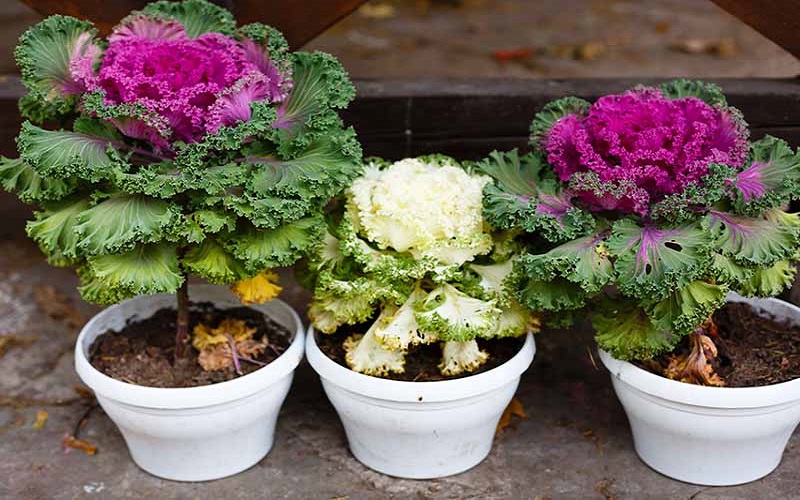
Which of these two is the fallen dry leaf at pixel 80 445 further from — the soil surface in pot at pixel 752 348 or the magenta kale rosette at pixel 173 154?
the soil surface in pot at pixel 752 348

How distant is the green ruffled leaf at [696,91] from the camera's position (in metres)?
2.65

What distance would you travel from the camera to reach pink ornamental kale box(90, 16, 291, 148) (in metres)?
2.31

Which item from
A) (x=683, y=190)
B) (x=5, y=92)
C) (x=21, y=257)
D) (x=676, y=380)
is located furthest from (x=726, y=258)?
(x=21, y=257)

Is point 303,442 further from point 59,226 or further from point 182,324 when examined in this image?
point 59,226

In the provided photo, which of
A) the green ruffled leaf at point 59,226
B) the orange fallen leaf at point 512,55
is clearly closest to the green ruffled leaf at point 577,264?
the green ruffled leaf at point 59,226

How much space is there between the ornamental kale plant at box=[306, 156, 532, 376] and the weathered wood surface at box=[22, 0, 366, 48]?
2.06 ft

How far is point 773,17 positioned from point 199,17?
1670 millimetres

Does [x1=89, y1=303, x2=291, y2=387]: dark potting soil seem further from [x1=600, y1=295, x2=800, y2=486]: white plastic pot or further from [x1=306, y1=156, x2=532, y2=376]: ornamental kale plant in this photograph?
[x1=600, y1=295, x2=800, y2=486]: white plastic pot

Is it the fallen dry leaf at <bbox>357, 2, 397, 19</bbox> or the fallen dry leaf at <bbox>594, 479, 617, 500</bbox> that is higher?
the fallen dry leaf at <bbox>594, 479, 617, 500</bbox>

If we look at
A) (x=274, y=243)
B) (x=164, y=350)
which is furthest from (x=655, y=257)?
(x=164, y=350)

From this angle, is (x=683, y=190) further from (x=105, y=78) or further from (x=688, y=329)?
(x=105, y=78)

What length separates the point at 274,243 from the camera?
7.88 ft

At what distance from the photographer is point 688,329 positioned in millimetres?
2346

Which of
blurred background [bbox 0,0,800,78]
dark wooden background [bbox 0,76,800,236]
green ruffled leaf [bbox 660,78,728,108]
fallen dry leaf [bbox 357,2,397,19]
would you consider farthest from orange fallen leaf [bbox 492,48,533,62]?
green ruffled leaf [bbox 660,78,728,108]
